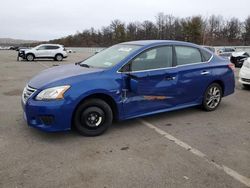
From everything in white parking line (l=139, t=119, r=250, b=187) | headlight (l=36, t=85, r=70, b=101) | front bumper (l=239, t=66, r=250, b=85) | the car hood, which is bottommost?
white parking line (l=139, t=119, r=250, b=187)

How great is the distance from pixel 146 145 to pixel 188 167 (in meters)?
0.86

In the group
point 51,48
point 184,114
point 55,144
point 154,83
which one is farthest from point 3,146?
point 51,48

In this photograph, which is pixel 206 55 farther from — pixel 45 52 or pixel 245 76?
pixel 45 52

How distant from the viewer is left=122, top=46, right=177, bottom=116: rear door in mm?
4957

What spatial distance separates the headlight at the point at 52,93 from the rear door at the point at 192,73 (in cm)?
232

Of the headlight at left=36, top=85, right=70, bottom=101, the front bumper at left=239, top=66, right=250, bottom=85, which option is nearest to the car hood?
the headlight at left=36, top=85, right=70, bottom=101

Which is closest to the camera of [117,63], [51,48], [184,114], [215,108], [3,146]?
[3,146]

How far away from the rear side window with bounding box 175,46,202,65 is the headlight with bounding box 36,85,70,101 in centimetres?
242

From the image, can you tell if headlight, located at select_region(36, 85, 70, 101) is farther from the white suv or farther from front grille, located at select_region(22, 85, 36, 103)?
the white suv

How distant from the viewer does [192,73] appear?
5809 millimetres

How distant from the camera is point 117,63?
4.98m

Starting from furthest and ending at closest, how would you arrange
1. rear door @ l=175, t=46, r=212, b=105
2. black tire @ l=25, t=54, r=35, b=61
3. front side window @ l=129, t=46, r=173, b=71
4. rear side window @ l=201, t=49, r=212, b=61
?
black tire @ l=25, t=54, r=35, b=61, rear side window @ l=201, t=49, r=212, b=61, rear door @ l=175, t=46, r=212, b=105, front side window @ l=129, t=46, r=173, b=71

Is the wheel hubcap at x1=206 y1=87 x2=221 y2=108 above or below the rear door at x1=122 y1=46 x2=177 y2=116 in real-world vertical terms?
below

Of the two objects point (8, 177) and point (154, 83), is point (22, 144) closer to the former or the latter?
point (8, 177)
